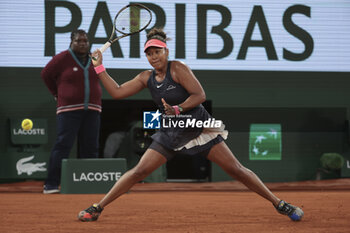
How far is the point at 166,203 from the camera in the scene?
6.07 meters

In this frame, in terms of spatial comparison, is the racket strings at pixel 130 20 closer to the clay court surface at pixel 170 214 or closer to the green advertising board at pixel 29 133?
the clay court surface at pixel 170 214

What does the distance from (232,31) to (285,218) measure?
633cm

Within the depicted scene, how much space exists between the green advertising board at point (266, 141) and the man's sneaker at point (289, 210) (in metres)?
6.14

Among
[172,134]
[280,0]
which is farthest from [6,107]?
[172,134]

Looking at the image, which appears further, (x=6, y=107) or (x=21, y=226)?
(x=6, y=107)

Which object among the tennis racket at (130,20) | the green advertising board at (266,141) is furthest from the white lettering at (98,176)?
the green advertising board at (266,141)

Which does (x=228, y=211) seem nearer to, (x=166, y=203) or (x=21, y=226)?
(x=166, y=203)

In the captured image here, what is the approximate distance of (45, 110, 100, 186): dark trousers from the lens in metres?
7.13

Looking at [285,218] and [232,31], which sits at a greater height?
[232,31]

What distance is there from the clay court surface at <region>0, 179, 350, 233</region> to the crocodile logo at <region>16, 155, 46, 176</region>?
2.05m

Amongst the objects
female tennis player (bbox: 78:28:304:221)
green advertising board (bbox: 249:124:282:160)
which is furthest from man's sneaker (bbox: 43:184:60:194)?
green advertising board (bbox: 249:124:282:160)

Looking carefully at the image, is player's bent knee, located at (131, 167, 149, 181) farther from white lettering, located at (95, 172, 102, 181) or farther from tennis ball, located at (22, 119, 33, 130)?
tennis ball, located at (22, 119, 33, 130)

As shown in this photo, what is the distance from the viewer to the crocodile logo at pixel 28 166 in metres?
9.73

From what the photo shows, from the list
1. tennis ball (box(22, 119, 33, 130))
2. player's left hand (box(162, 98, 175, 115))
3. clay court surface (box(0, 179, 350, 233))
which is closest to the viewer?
player's left hand (box(162, 98, 175, 115))
